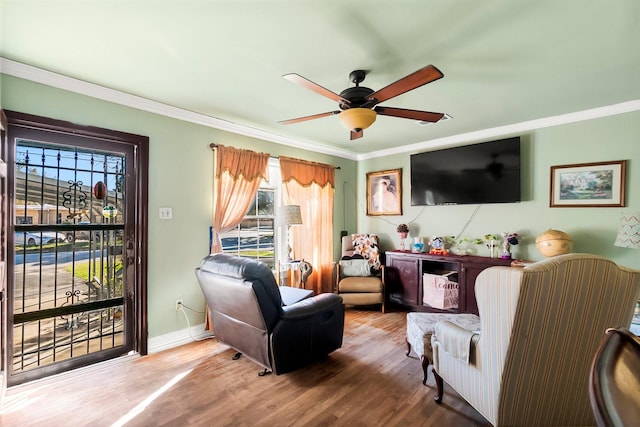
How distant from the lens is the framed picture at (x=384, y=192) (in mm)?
4648

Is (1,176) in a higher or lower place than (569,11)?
lower

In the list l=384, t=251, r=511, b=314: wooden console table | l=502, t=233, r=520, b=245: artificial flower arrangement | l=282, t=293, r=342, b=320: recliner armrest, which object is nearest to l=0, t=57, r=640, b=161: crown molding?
l=502, t=233, r=520, b=245: artificial flower arrangement

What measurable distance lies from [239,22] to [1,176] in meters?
1.96

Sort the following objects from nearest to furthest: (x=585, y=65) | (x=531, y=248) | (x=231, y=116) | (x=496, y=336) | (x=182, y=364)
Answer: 1. (x=496, y=336)
2. (x=585, y=65)
3. (x=182, y=364)
4. (x=231, y=116)
5. (x=531, y=248)

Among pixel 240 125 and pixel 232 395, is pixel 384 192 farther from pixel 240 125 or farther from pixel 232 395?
pixel 232 395

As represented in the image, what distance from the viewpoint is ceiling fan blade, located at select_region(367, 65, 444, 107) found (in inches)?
62.9

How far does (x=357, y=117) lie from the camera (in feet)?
6.80

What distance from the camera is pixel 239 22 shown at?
171 cm

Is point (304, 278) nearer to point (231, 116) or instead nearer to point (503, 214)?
point (231, 116)

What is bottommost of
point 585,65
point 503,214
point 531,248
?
point 531,248

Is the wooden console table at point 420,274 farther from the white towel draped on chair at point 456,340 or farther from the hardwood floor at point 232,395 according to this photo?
the white towel draped on chair at point 456,340

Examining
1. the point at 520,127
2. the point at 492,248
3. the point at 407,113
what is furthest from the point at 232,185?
the point at 520,127

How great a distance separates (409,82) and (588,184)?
2.73 metres

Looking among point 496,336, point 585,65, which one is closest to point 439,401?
point 496,336
